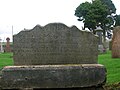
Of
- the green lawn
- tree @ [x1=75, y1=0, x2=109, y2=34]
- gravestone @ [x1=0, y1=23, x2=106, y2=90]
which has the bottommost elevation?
the green lawn

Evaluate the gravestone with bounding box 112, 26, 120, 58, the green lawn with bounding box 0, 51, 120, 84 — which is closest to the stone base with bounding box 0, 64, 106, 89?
the green lawn with bounding box 0, 51, 120, 84

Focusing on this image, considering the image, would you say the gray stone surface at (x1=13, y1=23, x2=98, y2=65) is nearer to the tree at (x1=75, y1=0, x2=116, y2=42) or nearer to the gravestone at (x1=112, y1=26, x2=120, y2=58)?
the gravestone at (x1=112, y1=26, x2=120, y2=58)

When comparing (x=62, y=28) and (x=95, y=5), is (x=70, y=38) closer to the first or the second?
(x=62, y=28)

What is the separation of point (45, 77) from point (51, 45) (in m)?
1.21

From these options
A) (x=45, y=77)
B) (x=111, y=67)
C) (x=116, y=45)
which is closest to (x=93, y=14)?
(x=116, y=45)

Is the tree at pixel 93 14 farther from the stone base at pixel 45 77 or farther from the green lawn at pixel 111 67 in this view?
the stone base at pixel 45 77

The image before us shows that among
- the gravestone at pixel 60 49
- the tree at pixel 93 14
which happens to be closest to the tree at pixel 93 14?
the tree at pixel 93 14

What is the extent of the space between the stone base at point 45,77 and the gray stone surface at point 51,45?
912 millimetres

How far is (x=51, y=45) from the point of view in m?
7.75

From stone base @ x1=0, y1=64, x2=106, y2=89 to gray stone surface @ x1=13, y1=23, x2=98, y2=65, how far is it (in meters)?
0.91

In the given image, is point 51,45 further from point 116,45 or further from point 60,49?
point 116,45

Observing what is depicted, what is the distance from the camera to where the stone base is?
22.0 feet

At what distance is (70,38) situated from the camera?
7797 millimetres

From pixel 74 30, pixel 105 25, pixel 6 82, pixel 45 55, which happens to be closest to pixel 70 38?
pixel 74 30
